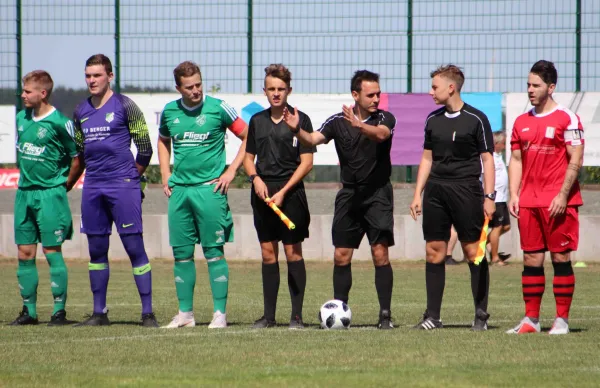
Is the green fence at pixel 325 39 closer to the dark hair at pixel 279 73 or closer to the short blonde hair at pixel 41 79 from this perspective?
the short blonde hair at pixel 41 79

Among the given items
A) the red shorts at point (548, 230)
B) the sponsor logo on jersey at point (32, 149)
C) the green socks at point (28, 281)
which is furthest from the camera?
the green socks at point (28, 281)

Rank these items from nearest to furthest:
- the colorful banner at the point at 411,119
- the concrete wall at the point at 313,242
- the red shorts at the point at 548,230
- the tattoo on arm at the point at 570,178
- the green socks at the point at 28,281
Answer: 1. the tattoo on arm at the point at 570,178
2. the red shorts at the point at 548,230
3. the green socks at the point at 28,281
4. the concrete wall at the point at 313,242
5. the colorful banner at the point at 411,119

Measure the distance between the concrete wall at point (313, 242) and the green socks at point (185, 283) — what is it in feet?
31.8

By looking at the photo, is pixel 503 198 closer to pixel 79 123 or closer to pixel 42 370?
pixel 79 123

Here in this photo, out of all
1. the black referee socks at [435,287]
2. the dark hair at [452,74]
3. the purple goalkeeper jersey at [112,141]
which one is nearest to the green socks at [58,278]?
the purple goalkeeper jersey at [112,141]

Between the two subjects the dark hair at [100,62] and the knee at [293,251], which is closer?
the knee at [293,251]

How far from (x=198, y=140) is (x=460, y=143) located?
2.25 metres

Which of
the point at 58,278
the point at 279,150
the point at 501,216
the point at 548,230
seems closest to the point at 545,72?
the point at 548,230

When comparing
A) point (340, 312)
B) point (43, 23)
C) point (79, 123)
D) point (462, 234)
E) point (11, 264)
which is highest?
point (43, 23)

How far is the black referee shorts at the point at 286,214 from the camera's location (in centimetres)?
963

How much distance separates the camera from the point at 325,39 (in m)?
19.2

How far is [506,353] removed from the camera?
760 centimetres

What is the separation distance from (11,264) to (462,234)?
11922 millimetres

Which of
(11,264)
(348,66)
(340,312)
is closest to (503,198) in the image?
(348,66)
